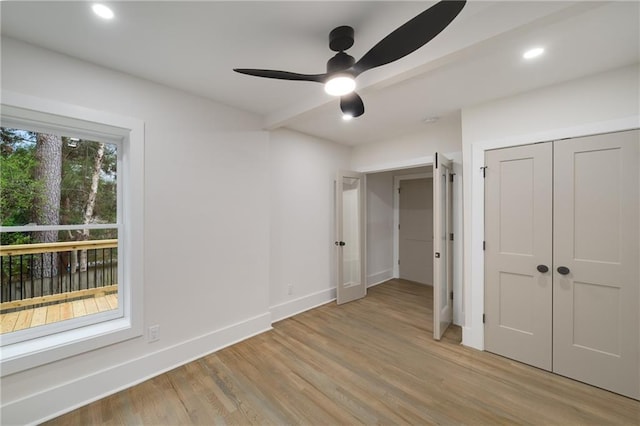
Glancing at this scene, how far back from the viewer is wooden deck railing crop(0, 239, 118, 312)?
1944 millimetres

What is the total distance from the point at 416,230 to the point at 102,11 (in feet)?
17.4

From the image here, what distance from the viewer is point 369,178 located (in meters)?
5.08

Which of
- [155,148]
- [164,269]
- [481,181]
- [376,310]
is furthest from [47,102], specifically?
[376,310]

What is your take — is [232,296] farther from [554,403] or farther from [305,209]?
[554,403]

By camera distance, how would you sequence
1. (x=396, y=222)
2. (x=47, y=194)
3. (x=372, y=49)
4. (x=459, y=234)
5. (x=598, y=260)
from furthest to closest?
(x=396, y=222)
(x=459, y=234)
(x=598, y=260)
(x=47, y=194)
(x=372, y=49)

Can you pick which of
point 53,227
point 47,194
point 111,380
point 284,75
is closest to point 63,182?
point 47,194

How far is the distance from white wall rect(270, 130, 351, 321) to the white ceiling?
122 centimetres

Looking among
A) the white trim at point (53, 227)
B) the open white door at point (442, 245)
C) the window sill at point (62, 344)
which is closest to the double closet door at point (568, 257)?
the open white door at point (442, 245)

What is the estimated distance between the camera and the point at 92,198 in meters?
2.23

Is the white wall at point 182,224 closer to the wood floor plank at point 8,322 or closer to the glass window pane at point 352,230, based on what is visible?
the wood floor plank at point 8,322

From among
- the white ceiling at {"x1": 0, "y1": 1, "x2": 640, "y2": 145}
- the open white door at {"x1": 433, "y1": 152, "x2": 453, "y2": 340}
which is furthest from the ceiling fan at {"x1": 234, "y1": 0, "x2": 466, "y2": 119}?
the open white door at {"x1": 433, "y1": 152, "x2": 453, "y2": 340}

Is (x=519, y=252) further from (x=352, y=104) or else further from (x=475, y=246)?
(x=352, y=104)

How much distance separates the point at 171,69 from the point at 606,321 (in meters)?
4.21

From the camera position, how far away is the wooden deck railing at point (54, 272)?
194 centimetres
